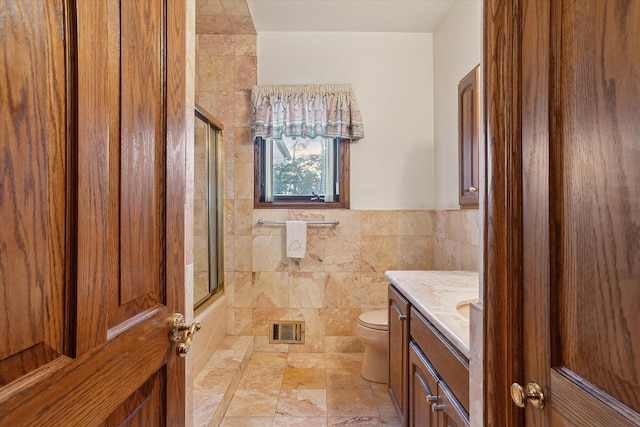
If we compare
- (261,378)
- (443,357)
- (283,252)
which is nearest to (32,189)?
(443,357)

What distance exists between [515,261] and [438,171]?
2158 mm

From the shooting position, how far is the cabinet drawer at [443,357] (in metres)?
0.94

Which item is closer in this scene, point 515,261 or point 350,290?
point 515,261

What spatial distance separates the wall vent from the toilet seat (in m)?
0.64

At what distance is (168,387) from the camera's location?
813mm

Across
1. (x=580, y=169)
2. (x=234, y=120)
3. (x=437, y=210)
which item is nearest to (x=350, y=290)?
(x=437, y=210)

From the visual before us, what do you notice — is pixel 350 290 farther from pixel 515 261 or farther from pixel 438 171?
pixel 515 261

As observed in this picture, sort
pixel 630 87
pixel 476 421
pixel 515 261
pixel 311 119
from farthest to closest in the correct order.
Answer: pixel 311 119
pixel 476 421
pixel 515 261
pixel 630 87

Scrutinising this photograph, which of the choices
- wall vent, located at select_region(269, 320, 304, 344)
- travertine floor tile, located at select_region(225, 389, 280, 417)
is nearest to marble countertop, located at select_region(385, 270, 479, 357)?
travertine floor tile, located at select_region(225, 389, 280, 417)

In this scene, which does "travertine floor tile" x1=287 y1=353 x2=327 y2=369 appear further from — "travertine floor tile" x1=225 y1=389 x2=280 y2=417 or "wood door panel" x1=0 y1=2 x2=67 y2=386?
"wood door panel" x1=0 y1=2 x2=67 y2=386

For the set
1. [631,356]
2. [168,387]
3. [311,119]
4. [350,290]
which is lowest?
[350,290]

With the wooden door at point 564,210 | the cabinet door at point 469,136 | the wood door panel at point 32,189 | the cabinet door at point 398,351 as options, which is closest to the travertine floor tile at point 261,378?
the cabinet door at point 398,351

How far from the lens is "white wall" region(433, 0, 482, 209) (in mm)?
2129

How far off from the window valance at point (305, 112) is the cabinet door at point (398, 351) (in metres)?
1.38
